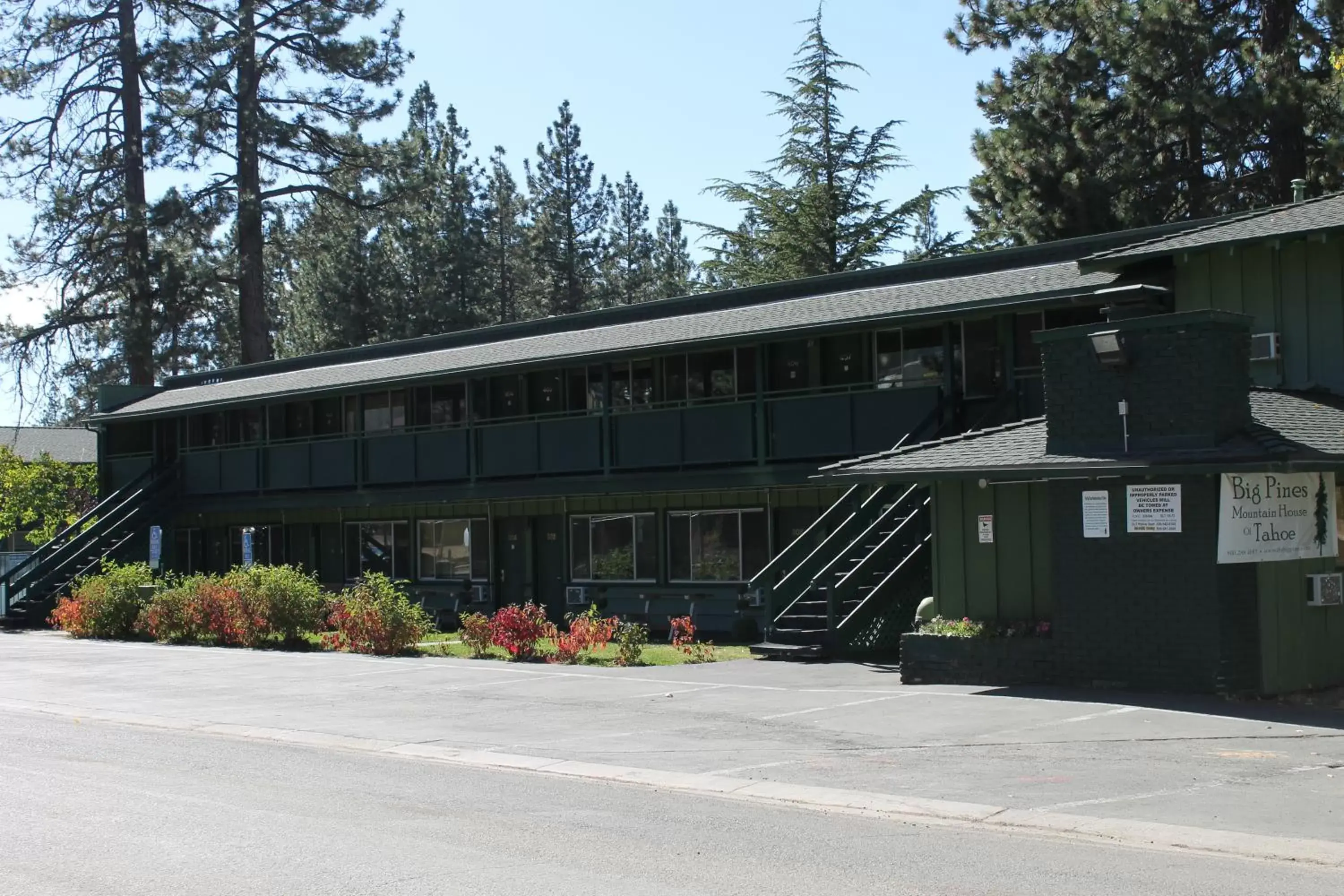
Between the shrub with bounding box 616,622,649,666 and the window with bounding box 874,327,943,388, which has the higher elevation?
the window with bounding box 874,327,943,388

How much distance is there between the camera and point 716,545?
27828 millimetres

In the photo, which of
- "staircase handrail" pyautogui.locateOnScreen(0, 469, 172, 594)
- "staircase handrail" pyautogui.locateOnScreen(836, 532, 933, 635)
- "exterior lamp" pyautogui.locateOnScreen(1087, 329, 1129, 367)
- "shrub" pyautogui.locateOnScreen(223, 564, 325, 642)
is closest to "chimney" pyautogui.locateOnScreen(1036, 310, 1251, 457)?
"exterior lamp" pyautogui.locateOnScreen(1087, 329, 1129, 367)

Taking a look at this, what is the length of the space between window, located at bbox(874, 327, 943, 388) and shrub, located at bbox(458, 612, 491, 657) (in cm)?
788

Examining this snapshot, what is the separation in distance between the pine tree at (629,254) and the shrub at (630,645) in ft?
161

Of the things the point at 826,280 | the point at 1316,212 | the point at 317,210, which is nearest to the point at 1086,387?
the point at 1316,212

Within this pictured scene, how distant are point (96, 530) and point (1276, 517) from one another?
30573 mm

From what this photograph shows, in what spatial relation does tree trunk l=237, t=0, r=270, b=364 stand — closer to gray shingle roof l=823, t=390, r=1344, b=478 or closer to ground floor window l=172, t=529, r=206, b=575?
ground floor window l=172, t=529, r=206, b=575

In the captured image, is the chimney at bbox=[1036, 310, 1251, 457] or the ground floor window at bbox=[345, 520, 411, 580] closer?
the chimney at bbox=[1036, 310, 1251, 457]

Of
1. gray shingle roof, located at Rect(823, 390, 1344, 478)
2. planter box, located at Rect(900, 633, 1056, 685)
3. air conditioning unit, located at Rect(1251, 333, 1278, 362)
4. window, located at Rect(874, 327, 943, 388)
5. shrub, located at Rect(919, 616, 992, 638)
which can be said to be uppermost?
window, located at Rect(874, 327, 943, 388)

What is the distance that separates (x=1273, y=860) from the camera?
848cm

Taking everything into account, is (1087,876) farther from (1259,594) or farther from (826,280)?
(826,280)

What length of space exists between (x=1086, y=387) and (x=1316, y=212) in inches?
216

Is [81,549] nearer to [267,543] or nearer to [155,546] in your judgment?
[155,546]

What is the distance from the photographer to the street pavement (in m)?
8.20
